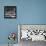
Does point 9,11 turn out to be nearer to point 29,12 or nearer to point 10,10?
point 10,10

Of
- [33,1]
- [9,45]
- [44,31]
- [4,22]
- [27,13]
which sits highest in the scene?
[33,1]

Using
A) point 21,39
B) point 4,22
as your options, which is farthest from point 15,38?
point 4,22

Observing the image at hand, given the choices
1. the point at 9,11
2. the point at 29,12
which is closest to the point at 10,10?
the point at 9,11

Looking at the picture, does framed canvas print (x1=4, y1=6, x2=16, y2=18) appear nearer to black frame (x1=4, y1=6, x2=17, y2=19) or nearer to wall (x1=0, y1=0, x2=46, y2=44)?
black frame (x1=4, y1=6, x2=17, y2=19)

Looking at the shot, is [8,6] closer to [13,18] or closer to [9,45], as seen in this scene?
[13,18]

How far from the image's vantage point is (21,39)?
14.1ft

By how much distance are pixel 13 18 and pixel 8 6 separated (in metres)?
0.43

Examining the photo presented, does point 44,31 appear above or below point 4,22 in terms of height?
below

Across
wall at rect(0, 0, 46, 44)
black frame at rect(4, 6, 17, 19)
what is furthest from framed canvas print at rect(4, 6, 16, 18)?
wall at rect(0, 0, 46, 44)

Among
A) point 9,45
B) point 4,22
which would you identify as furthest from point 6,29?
point 9,45

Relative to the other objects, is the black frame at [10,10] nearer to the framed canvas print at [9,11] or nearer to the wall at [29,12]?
the framed canvas print at [9,11]

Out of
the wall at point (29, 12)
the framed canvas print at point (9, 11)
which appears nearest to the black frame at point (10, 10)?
the framed canvas print at point (9, 11)

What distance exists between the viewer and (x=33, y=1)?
4488 millimetres

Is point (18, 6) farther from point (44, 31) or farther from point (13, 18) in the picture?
point (44, 31)
